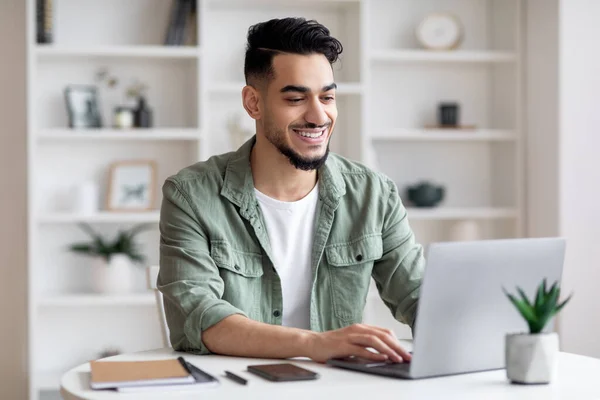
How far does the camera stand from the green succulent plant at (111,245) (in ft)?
12.9

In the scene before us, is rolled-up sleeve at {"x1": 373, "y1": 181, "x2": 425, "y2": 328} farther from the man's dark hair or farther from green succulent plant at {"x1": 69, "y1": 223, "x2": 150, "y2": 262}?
green succulent plant at {"x1": 69, "y1": 223, "x2": 150, "y2": 262}

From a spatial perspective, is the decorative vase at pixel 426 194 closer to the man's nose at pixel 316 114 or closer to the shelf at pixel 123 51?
the shelf at pixel 123 51

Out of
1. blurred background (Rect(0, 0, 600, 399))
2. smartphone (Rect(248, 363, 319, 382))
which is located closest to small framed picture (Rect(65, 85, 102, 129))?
blurred background (Rect(0, 0, 600, 399))

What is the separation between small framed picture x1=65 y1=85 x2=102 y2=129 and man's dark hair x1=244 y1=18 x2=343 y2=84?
6.27ft

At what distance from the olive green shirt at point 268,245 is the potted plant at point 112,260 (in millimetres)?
1868

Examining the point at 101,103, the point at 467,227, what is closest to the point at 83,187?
the point at 101,103

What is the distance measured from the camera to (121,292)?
3.91 metres

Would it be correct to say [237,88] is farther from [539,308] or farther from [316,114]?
[539,308]

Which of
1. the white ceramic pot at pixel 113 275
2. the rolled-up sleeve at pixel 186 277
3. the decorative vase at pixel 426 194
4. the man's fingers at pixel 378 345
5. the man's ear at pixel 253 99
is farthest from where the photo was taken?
the decorative vase at pixel 426 194

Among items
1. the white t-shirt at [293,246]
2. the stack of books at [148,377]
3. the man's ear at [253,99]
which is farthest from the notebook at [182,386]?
the man's ear at [253,99]

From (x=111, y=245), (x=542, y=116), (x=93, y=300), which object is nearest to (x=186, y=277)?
(x=93, y=300)

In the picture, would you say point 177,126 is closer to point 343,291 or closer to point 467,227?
point 467,227

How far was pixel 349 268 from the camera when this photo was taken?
2.09 m

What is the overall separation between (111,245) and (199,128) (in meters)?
0.65
